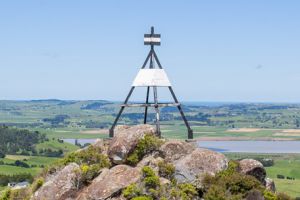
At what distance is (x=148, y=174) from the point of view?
109ft

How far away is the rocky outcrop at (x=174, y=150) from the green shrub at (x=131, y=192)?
14.4 ft

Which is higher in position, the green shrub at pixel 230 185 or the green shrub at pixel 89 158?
the green shrub at pixel 89 158

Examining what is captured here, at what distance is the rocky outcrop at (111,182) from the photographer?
32.9 meters

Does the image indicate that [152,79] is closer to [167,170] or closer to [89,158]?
[89,158]

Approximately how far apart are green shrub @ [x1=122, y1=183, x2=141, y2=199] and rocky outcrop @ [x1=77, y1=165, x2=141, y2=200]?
1.93 feet

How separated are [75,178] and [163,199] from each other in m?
6.38

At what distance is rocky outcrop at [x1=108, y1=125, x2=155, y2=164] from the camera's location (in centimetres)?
3656

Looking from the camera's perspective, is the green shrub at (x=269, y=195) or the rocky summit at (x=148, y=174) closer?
the rocky summit at (x=148, y=174)

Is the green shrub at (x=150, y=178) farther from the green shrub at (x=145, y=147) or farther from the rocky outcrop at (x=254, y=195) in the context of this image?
the rocky outcrop at (x=254, y=195)

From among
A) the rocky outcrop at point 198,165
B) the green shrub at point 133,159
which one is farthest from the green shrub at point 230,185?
the green shrub at point 133,159

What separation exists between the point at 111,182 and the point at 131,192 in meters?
1.65

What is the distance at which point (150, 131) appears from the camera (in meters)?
37.2

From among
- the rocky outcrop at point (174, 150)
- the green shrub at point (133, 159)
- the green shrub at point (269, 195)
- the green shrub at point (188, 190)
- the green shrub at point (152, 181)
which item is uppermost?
the rocky outcrop at point (174, 150)

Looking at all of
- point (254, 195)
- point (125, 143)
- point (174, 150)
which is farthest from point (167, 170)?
point (254, 195)
